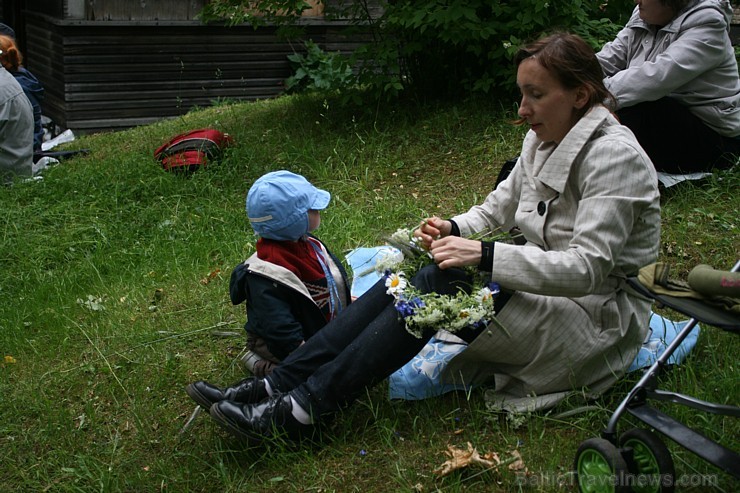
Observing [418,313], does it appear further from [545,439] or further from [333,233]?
[333,233]

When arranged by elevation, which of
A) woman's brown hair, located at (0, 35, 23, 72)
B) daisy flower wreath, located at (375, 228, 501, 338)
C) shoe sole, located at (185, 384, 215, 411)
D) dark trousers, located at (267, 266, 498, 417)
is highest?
daisy flower wreath, located at (375, 228, 501, 338)

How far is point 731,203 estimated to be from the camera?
4957 mm

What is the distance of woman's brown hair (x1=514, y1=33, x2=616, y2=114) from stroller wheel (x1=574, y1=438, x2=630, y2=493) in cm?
120

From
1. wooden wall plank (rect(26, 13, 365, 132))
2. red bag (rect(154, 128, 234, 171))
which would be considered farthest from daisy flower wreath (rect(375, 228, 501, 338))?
wooden wall plank (rect(26, 13, 365, 132))

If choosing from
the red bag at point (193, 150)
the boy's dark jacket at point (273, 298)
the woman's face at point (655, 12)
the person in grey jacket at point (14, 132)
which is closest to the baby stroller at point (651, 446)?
the boy's dark jacket at point (273, 298)

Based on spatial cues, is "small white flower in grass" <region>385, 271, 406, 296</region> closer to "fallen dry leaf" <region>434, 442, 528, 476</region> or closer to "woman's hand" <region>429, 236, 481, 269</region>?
"woman's hand" <region>429, 236, 481, 269</region>

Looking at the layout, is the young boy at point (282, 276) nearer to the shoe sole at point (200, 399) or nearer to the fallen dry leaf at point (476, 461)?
the shoe sole at point (200, 399)

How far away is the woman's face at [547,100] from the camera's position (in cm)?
303

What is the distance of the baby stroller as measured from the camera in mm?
2439

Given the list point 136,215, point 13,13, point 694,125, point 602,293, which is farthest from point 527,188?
point 13,13

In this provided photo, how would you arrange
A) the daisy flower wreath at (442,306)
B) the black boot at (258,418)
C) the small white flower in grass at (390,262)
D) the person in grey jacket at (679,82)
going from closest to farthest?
1. the daisy flower wreath at (442,306)
2. the black boot at (258,418)
3. the small white flower in grass at (390,262)
4. the person in grey jacket at (679,82)

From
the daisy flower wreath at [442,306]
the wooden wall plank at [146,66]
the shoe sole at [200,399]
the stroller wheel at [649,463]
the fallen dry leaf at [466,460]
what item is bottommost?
the wooden wall plank at [146,66]

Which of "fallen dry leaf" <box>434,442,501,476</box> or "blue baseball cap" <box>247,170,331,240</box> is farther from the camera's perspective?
"blue baseball cap" <box>247,170,331,240</box>

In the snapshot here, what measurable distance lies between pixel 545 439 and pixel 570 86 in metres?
1.26
